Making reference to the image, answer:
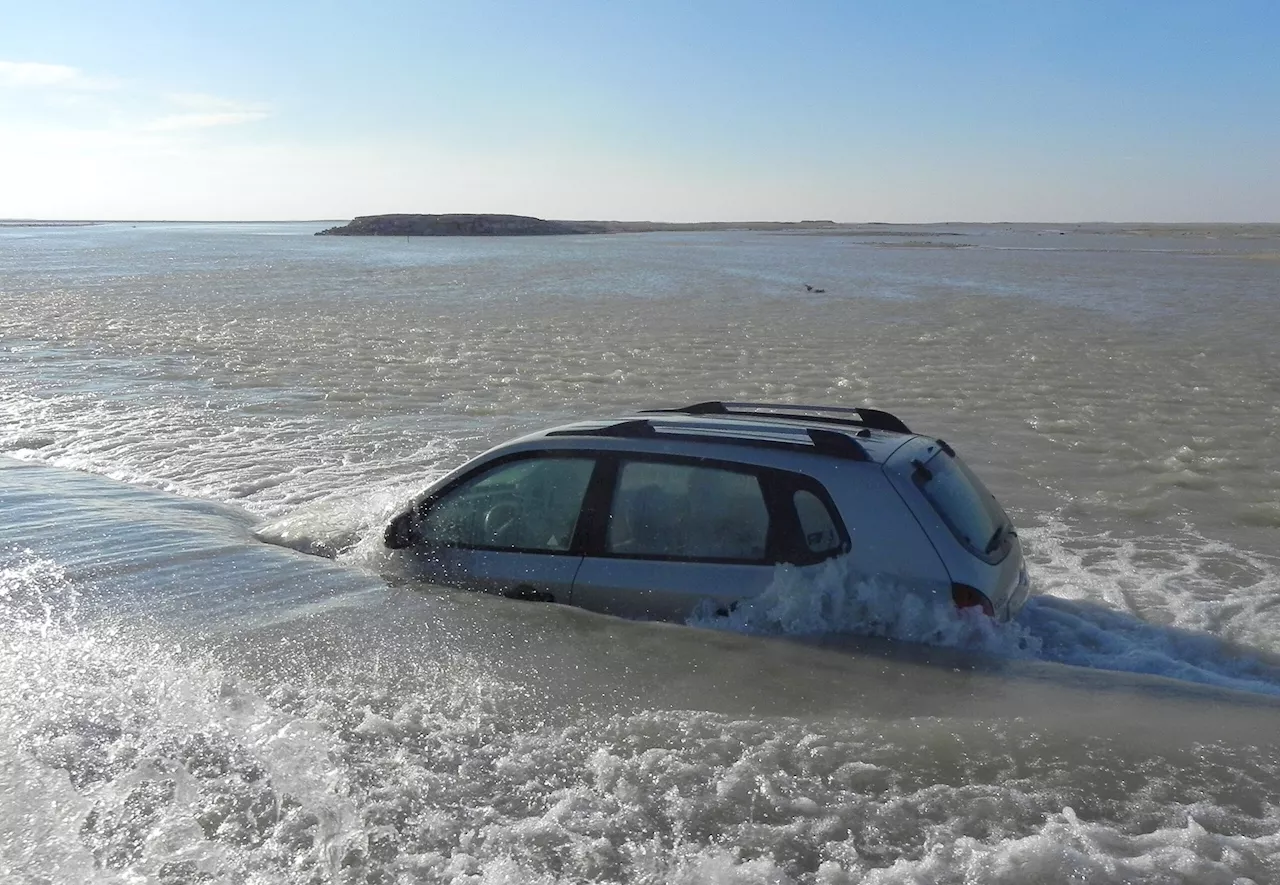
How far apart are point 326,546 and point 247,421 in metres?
6.61

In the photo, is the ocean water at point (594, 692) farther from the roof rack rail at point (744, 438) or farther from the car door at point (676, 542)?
the roof rack rail at point (744, 438)

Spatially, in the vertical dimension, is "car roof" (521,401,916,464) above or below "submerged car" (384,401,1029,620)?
above

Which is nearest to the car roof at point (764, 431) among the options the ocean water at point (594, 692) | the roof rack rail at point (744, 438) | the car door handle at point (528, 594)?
the roof rack rail at point (744, 438)

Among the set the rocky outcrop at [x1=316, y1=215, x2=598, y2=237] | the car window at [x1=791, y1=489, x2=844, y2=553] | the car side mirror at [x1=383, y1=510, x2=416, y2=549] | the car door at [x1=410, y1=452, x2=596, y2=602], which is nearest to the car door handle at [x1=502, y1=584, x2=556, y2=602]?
the car door at [x1=410, y1=452, x2=596, y2=602]

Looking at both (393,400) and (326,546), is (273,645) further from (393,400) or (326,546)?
(393,400)

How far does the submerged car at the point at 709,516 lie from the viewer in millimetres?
5125

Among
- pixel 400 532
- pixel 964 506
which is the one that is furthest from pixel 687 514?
pixel 400 532

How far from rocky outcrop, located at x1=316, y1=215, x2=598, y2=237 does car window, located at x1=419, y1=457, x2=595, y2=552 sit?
4356 inches

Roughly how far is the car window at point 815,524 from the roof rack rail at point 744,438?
0.24 metres

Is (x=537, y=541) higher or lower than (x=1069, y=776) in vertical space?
higher

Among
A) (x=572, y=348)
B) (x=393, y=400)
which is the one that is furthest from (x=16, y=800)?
(x=572, y=348)

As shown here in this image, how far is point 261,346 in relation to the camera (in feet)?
68.7

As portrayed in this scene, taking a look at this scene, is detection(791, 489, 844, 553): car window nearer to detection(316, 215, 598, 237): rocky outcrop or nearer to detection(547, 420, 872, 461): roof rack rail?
detection(547, 420, 872, 461): roof rack rail

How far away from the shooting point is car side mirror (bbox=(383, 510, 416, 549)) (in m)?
6.36
